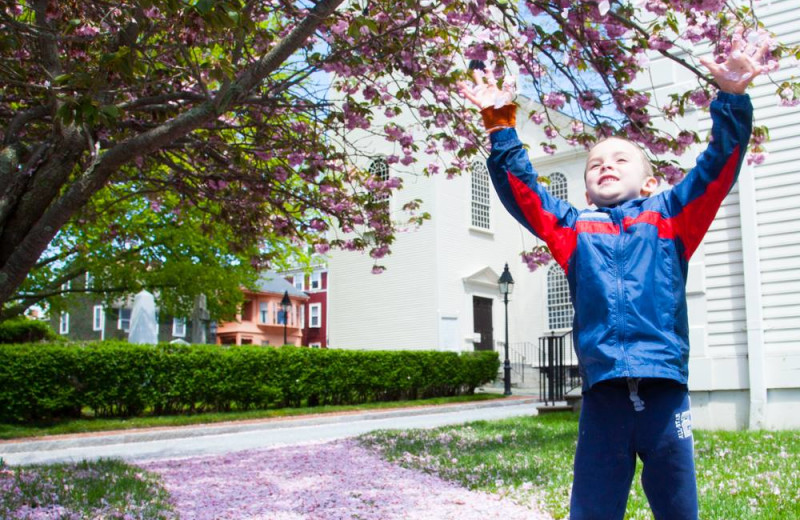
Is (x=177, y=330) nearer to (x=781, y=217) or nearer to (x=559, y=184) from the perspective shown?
(x=559, y=184)

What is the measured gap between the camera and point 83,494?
215 inches

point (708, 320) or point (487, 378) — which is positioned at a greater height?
point (708, 320)

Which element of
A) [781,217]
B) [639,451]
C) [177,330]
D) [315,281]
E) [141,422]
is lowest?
[141,422]

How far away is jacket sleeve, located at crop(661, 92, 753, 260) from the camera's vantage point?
8.27 feet

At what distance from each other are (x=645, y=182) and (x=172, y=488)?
518cm

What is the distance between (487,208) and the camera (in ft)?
97.1

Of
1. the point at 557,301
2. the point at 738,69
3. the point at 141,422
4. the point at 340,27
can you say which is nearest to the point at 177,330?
the point at 557,301

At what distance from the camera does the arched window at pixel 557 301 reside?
28.0 m

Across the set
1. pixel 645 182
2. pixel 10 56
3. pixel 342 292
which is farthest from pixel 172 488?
pixel 342 292

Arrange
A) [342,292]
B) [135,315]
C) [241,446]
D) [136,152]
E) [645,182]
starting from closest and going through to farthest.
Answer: [645,182], [136,152], [241,446], [135,315], [342,292]

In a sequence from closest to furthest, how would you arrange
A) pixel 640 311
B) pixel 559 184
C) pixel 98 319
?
pixel 640 311 → pixel 559 184 → pixel 98 319

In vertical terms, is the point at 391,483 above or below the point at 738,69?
below

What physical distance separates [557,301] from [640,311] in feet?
86.4

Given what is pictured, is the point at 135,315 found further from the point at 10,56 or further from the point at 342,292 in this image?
the point at 10,56
